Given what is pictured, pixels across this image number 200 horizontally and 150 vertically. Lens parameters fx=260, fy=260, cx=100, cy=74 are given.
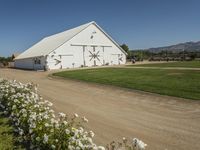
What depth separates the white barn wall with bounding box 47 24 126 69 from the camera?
40219 millimetres

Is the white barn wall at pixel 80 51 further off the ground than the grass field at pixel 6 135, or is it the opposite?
the white barn wall at pixel 80 51

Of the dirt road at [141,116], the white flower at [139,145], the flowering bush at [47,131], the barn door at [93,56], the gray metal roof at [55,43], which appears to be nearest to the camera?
the white flower at [139,145]

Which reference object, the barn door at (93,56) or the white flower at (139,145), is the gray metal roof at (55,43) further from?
the white flower at (139,145)

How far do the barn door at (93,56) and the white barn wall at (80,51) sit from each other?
0.58 ft

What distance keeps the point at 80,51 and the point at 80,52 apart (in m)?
0.17

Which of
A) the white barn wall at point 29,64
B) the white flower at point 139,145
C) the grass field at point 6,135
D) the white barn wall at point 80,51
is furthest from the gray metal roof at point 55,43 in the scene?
the white flower at point 139,145

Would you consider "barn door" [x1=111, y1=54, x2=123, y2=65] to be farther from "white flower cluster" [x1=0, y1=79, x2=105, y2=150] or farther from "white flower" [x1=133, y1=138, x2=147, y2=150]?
"white flower" [x1=133, y1=138, x2=147, y2=150]

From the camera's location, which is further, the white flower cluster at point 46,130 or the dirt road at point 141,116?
the dirt road at point 141,116

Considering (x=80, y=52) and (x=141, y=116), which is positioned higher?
(x=80, y=52)

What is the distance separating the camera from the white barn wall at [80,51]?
132 ft

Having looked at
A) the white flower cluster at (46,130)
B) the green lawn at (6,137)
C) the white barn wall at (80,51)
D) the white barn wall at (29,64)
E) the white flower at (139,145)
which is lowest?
the green lawn at (6,137)

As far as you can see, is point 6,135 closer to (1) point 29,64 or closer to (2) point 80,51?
(2) point 80,51

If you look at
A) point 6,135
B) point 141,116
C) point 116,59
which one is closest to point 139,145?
point 6,135

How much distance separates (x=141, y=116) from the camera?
884cm
